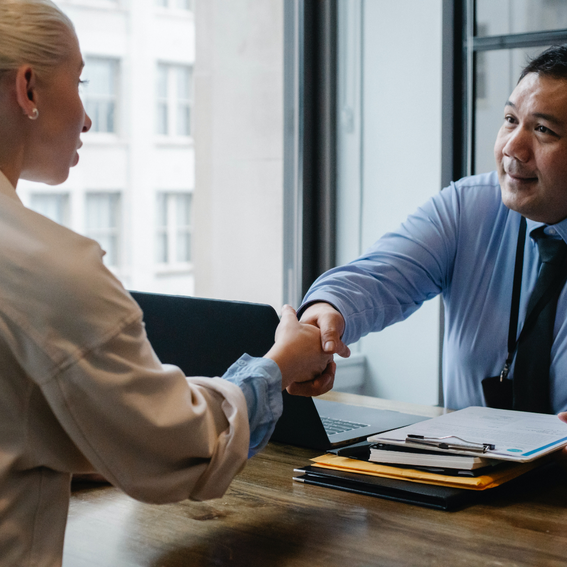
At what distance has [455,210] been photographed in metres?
2.02

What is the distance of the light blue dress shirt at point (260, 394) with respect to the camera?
3.13 ft

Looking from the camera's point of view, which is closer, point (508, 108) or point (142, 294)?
point (142, 294)

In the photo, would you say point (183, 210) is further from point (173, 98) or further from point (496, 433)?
point (496, 433)

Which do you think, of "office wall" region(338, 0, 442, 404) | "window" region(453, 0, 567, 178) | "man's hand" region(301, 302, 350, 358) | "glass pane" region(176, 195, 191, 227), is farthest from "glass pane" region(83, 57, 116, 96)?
"man's hand" region(301, 302, 350, 358)

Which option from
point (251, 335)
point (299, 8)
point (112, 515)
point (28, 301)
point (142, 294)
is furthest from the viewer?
point (299, 8)

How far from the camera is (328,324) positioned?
1482mm

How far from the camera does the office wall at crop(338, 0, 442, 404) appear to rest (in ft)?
10.9

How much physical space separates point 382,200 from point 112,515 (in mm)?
2658

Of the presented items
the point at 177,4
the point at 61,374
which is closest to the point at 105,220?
the point at 177,4

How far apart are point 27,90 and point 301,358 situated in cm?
58

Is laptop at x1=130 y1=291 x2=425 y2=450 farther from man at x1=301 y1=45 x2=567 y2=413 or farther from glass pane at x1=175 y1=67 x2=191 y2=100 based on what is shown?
glass pane at x1=175 y1=67 x2=191 y2=100

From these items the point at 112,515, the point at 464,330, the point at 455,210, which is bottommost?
the point at 112,515

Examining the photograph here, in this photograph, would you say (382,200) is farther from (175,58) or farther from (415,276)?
(415,276)

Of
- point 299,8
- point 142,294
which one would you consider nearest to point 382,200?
point 299,8
